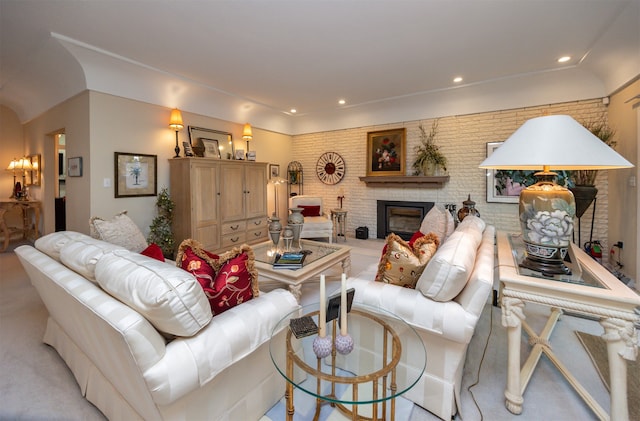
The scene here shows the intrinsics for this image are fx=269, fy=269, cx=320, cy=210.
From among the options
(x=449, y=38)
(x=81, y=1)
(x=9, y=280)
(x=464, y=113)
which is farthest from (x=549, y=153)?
(x=9, y=280)

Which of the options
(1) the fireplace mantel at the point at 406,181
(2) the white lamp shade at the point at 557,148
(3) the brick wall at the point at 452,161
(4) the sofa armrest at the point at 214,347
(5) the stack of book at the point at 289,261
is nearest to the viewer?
(4) the sofa armrest at the point at 214,347

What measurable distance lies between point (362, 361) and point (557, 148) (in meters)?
1.32

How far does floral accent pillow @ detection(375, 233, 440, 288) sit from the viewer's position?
1579mm

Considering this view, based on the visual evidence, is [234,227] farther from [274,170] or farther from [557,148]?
[557,148]

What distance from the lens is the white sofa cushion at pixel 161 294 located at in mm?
959

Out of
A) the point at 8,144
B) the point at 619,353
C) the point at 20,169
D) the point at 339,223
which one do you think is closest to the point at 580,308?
the point at 619,353

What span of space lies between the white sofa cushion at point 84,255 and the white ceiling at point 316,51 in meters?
2.16

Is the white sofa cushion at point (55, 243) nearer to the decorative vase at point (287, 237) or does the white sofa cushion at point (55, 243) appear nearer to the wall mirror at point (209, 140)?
the decorative vase at point (287, 237)

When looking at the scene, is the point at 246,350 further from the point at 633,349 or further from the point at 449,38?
the point at 449,38

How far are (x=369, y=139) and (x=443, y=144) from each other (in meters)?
1.43

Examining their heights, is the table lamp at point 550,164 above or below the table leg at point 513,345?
above

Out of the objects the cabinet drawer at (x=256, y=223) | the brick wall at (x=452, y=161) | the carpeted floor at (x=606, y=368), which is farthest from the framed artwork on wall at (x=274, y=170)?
the carpeted floor at (x=606, y=368)

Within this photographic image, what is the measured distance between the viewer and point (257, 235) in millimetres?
5020

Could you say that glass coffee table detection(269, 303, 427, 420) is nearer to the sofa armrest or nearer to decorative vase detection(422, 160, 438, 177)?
the sofa armrest
